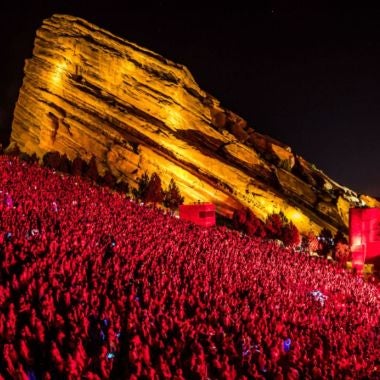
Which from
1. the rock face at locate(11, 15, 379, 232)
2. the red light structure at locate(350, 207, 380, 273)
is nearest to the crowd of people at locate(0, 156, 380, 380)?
the red light structure at locate(350, 207, 380, 273)

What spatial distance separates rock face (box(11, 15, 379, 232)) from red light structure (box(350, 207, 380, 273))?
6.62m

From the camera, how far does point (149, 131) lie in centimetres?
2250

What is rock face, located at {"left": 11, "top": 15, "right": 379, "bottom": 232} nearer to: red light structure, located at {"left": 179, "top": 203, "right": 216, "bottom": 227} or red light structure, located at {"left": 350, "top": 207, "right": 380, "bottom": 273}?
red light structure, located at {"left": 179, "top": 203, "right": 216, "bottom": 227}

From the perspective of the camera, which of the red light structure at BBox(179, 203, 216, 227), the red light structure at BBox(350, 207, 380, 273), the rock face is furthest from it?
the rock face

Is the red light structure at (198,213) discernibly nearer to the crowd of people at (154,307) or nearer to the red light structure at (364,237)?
the crowd of people at (154,307)

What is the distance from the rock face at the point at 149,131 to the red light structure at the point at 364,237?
260 inches

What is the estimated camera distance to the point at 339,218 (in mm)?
22656

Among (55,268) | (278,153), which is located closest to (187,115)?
(278,153)

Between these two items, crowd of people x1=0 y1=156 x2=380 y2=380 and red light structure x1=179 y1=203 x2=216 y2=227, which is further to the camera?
red light structure x1=179 y1=203 x2=216 y2=227

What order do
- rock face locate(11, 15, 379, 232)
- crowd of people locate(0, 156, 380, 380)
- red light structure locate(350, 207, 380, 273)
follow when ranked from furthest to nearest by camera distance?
1. rock face locate(11, 15, 379, 232)
2. red light structure locate(350, 207, 380, 273)
3. crowd of people locate(0, 156, 380, 380)

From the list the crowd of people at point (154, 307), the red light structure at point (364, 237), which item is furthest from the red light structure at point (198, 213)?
the red light structure at point (364, 237)

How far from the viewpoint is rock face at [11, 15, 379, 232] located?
2189cm

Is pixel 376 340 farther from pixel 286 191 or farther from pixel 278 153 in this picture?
pixel 278 153

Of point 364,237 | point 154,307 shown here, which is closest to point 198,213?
point 364,237
